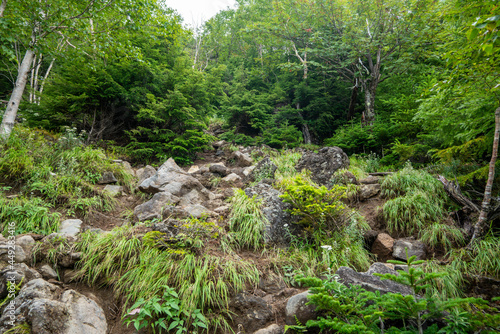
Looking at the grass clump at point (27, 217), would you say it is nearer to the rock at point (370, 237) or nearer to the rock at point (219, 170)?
the rock at point (219, 170)

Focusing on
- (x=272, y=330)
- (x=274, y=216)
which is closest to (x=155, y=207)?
(x=274, y=216)

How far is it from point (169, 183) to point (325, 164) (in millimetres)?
4229

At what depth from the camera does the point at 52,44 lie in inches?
252

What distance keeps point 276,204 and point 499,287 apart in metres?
3.18

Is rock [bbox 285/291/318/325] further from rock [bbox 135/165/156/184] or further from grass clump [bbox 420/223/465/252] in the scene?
rock [bbox 135/165/156/184]

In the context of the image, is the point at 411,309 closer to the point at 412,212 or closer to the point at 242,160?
the point at 412,212

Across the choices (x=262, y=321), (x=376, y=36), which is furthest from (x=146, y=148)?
(x=376, y=36)

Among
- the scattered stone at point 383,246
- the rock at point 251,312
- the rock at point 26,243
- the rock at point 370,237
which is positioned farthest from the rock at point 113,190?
the scattered stone at point 383,246

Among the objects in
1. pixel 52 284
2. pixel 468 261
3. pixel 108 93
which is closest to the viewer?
pixel 52 284

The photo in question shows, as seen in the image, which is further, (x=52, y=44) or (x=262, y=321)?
(x=52, y=44)

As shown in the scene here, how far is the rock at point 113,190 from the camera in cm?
507

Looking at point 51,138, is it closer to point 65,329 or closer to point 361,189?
point 65,329

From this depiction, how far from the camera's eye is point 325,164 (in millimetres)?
6387

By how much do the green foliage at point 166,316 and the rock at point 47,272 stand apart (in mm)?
1148
